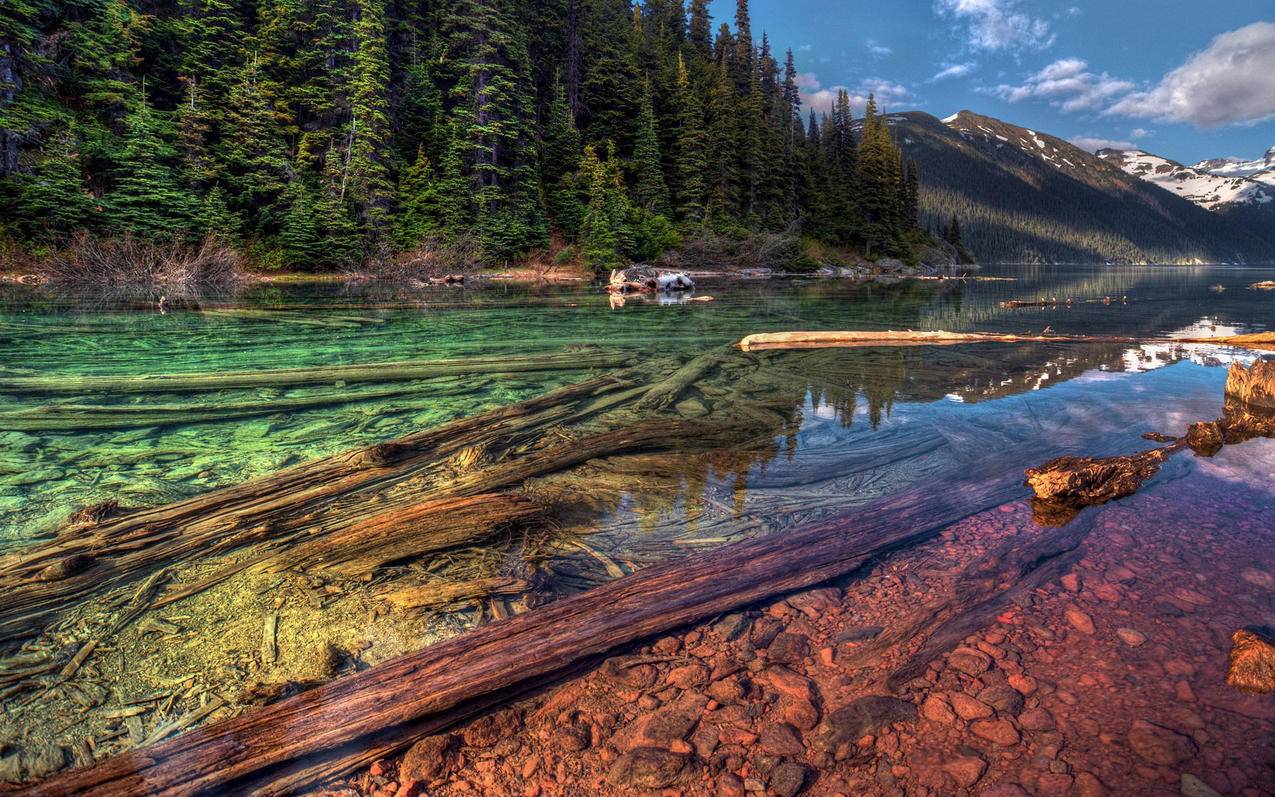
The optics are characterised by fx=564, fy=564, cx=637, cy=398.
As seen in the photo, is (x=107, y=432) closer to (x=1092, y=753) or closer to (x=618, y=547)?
(x=618, y=547)

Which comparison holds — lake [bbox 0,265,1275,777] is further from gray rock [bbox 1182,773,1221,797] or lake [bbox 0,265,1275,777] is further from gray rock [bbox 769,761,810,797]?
gray rock [bbox 769,761,810,797]

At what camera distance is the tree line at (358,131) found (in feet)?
88.8

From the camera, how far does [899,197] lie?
6756 cm

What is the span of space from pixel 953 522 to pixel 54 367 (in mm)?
11329

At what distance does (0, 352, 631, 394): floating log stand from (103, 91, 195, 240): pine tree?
25.7 metres

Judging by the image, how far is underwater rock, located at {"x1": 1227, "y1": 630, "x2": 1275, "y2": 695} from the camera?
2.26 m

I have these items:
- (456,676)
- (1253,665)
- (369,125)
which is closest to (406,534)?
(456,676)

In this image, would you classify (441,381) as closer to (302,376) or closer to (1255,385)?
(302,376)

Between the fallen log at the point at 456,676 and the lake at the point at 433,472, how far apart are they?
207 millimetres

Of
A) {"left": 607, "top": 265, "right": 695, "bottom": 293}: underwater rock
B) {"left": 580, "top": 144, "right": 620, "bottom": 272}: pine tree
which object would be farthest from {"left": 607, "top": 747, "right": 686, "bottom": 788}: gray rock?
{"left": 580, "top": 144, "right": 620, "bottom": 272}: pine tree

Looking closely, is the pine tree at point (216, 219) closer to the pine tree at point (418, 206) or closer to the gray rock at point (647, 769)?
the pine tree at point (418, 206)

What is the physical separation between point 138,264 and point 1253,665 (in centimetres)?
3517

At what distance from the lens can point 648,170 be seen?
4494 cm

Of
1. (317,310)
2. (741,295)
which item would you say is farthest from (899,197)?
(317,310)
